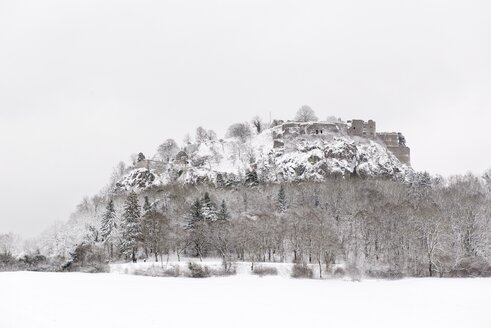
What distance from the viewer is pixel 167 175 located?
121188mm

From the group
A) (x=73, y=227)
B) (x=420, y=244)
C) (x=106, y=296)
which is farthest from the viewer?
(x=73, y=227)

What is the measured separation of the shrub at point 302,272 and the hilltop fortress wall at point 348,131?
235ft

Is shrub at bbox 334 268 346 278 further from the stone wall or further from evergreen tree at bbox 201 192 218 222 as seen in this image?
the stone wall

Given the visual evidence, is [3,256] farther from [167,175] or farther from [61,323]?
[61,323]

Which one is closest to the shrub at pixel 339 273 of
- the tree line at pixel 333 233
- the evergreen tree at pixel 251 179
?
the tree line at pixel 333 233

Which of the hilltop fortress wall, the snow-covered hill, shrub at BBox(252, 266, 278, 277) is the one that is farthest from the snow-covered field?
the hilltop fortress wall

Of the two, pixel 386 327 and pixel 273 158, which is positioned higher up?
pixel 273 158

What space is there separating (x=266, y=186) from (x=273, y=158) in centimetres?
2007

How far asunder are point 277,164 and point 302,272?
6403 centimetres

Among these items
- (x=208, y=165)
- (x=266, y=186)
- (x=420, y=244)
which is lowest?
(x=420, y=244)

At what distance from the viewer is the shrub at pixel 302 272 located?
55.2 meters

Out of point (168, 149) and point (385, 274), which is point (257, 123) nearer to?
point (168, 149)

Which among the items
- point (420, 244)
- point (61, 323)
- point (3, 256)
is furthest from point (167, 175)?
point (61, 323)

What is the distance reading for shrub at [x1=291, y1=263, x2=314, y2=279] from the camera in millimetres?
55156
